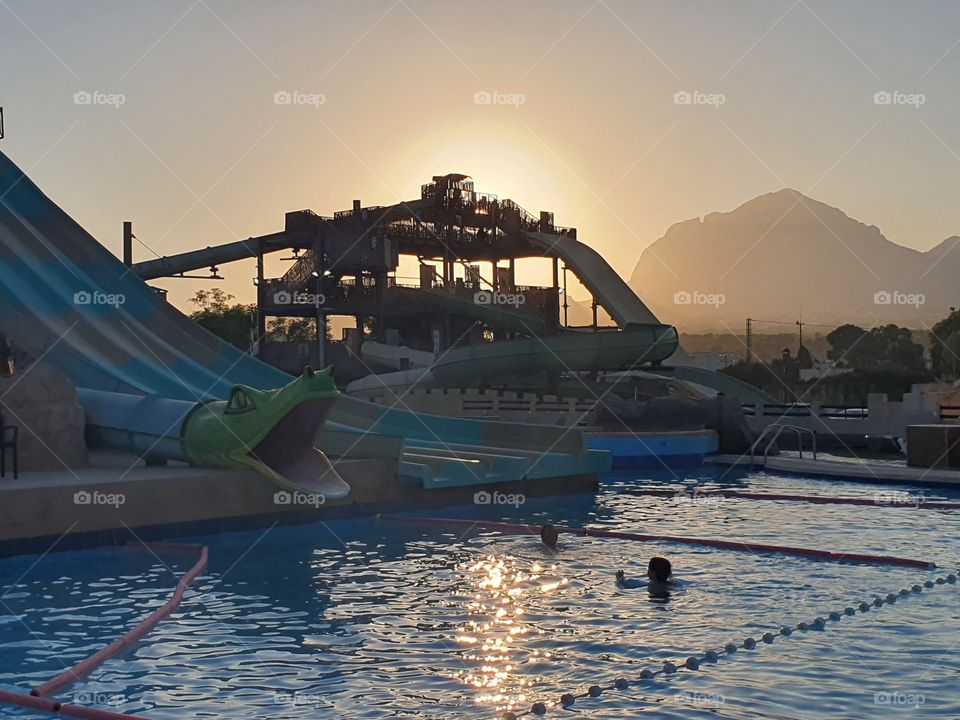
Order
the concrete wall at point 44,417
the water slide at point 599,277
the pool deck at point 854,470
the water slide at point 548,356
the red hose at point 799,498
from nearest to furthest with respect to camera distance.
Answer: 1. the concrete wall at point 44,417
2. the red hose at point 799,498
3. the pool deck at point 854,470
4. the water slide at point 548,356
5. the water slide at point 599,277

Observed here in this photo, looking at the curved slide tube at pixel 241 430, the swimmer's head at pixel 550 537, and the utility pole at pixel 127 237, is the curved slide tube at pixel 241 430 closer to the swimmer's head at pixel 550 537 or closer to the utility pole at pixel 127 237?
the swimmer's head at pixel 550 537

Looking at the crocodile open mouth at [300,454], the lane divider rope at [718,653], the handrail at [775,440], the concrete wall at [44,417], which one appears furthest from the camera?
the handrail at [775,440]

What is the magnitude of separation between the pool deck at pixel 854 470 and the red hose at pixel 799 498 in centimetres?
278

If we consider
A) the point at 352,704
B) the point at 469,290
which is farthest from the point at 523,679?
the point at 469,290

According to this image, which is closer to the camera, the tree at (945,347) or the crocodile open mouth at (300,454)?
the crocodile open mouth at (300,454)

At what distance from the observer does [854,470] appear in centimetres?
2358

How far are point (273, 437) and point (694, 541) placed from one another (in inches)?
247

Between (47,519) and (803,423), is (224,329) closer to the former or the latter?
(803,423)

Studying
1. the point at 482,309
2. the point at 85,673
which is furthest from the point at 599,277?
the point at 85,673

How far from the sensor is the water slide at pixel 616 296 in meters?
48.2

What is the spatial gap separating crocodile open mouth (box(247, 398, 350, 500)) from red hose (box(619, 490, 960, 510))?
8.30m

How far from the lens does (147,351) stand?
72.5 ft

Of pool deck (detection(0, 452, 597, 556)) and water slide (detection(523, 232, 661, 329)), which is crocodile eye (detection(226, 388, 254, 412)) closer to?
pool deck (detection(0, 452, 597, 556))

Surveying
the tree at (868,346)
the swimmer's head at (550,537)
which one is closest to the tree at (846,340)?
the tree at (868,346)
